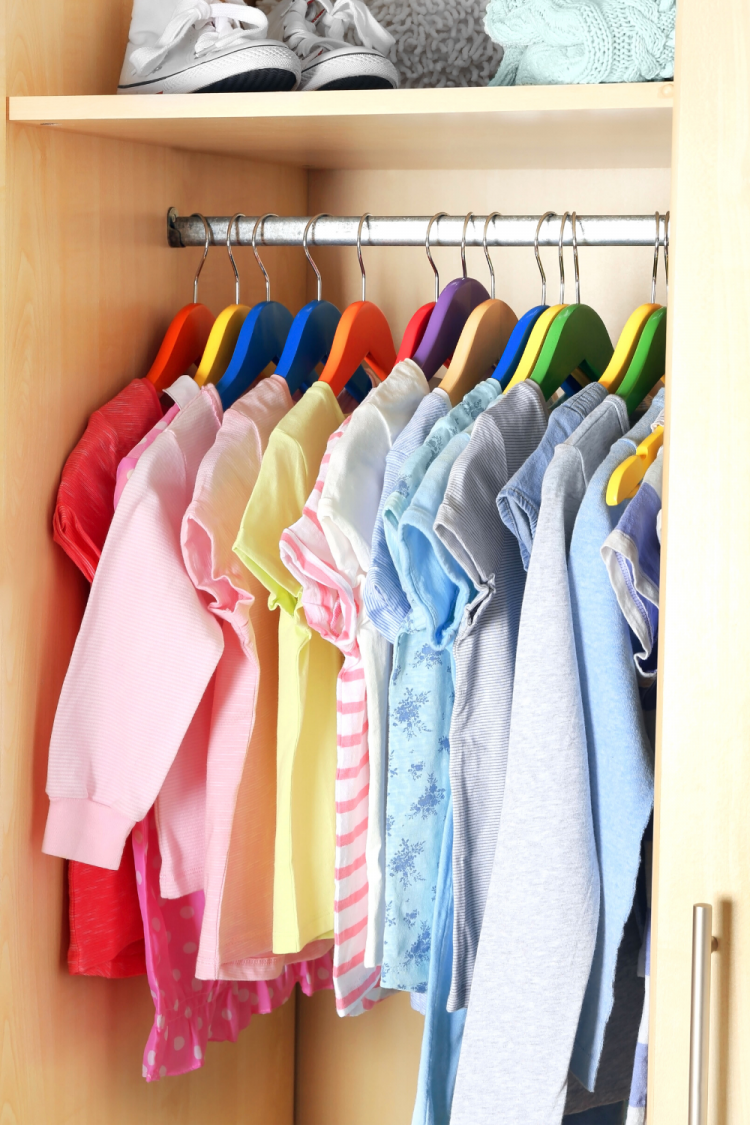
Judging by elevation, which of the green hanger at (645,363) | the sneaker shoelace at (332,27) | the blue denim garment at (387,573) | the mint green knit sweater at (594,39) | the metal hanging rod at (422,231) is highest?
the sneaker shoelace at (332,27)

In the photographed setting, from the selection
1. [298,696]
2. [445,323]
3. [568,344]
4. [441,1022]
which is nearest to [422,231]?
[445,323]

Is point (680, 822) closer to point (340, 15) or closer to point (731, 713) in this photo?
point (731, 713)

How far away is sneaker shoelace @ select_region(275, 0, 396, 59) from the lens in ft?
4.12

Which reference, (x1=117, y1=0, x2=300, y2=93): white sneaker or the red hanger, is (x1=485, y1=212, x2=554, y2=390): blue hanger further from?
(x1=117, y1=0, x2=300, y2=93): white sneaker

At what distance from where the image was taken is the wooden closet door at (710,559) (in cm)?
Answer: 78

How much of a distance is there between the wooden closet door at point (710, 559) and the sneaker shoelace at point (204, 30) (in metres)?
0.54

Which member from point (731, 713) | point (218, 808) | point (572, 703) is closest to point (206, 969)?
point (218, 808)

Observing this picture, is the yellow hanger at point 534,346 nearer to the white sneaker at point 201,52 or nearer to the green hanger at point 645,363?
the green hanger at point 645,363

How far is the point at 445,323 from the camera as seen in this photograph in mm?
1171

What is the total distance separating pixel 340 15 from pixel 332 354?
0.43 m

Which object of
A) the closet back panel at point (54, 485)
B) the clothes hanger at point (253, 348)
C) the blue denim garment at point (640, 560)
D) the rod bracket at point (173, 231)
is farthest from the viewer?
the rod bracket at point (173, 231)

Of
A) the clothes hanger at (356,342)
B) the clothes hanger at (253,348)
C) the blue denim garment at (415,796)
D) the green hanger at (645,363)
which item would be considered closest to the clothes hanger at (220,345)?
the clothes hanger at (253,348)

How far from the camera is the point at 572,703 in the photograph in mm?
902

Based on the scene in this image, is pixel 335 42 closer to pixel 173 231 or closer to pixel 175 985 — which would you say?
pixel 173 231
